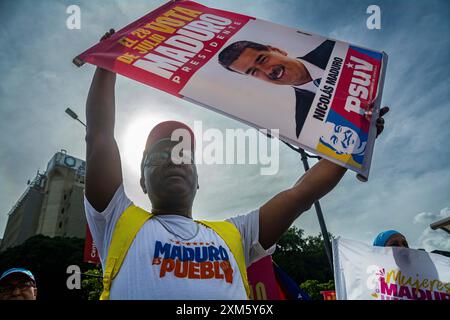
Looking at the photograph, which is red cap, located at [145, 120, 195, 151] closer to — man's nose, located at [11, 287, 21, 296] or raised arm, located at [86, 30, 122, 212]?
raised arm, located at [86, 30, 122, 212]

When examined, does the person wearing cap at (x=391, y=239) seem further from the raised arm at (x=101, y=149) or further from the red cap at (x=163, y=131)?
the raised arm at (x=101, y=149)

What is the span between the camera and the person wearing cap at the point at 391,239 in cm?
477

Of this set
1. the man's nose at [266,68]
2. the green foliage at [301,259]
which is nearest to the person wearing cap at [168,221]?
the man's nose at [266,68]

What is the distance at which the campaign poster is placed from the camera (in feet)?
7.41

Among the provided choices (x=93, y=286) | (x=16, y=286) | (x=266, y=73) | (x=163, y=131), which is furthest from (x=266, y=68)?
(x=93, y=286)

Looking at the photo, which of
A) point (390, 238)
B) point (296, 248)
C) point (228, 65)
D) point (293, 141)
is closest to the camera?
point (293, 141)

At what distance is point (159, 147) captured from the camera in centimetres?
239

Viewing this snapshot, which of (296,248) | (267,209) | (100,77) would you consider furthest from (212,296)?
(296,248)

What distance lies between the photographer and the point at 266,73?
258 centimetres

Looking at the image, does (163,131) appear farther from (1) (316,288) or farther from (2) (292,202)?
(1) (316,288)

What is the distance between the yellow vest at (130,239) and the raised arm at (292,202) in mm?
209

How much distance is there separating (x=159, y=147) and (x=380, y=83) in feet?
6.11

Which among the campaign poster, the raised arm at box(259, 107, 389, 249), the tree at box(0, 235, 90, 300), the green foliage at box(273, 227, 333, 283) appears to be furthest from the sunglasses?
the tree at box(0, 235, 90, 300)
